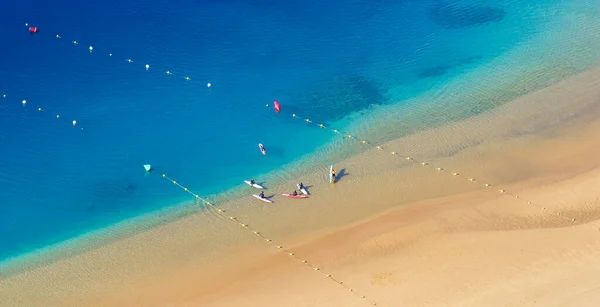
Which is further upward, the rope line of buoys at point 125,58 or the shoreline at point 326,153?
the rope line of buoys at point 125,58

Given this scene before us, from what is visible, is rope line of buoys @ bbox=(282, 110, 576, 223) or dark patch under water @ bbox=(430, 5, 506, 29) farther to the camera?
dark patch under water @ bbox=(430, 5, 506, 29)

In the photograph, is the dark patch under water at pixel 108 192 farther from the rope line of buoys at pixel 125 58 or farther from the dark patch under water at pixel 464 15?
the dark patch under water at pixel 464 15

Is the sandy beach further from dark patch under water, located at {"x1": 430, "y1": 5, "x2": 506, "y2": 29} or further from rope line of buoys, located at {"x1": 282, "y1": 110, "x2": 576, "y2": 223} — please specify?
dark patch under water, located at {"x1": 430, "y1": 5, "x2": 506, "y2": 29}

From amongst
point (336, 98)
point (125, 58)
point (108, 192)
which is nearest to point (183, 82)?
point (125, 58)

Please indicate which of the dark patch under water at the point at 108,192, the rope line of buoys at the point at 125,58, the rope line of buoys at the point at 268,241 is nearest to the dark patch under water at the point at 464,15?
the rope line of buoys at the point at 125,58

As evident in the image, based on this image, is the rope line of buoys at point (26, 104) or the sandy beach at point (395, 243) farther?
the rope line of buoys at point (26, 104)

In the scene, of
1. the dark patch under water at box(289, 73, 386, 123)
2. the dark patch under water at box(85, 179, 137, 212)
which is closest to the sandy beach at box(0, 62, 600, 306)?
the dark patch under water at box(85, 179, 137, 212)

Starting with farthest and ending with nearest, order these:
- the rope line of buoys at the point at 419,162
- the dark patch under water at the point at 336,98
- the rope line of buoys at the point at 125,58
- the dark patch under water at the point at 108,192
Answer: the rope line of buoys at the point at 125,58 → the dark patch under water at the point at 336,98 → the dark patch under water at the point at 108,192 → the rope line of buoys at the point at 419,162
